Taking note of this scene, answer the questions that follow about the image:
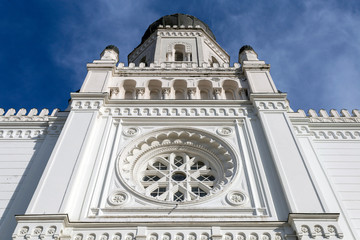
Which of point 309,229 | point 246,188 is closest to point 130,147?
point 246,188

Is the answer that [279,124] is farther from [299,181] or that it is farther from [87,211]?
[87,211]

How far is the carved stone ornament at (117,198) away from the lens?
932cm

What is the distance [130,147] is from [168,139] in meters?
1.25

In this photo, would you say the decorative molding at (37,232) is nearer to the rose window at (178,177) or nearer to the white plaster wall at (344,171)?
the rose window at (178,177)

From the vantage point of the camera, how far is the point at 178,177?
1091cm

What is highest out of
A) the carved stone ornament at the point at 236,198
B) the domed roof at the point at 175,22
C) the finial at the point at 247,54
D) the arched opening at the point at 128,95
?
the domed roof at the point at 175,22

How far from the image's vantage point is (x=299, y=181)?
9438mm

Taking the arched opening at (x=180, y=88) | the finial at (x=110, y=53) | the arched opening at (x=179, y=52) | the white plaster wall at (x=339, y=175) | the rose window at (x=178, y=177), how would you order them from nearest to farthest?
the white plaster wall at (x=339, y=175) → the rose window at (x=178, y=177) → the arched opening at (x=180, y=88) → the finial at (x=110, y=53) → the arched opening at (x=179, y=52)

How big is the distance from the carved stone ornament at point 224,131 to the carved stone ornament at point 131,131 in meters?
2.36

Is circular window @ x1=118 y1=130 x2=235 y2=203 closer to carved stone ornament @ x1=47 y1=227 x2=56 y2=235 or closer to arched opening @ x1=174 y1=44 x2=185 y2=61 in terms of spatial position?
carved stone ornament @ x1=47 y1=227 x2=56 y2=235

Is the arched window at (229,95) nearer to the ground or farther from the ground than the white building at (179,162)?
farther from the ground

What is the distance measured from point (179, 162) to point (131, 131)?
1687mm

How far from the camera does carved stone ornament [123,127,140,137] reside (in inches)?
466

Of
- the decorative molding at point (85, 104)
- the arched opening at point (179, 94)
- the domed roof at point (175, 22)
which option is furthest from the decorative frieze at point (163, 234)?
the domed roof at point (175, 22)
